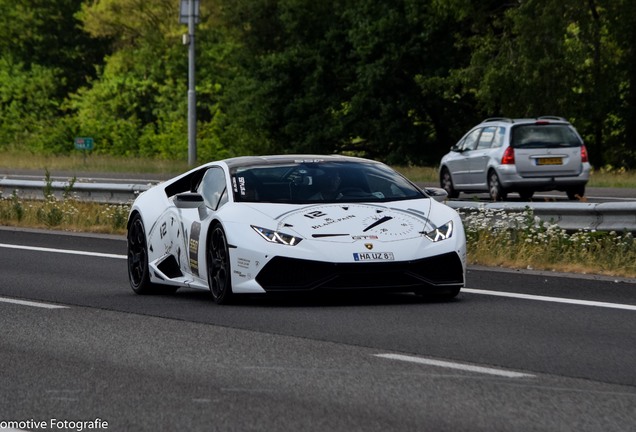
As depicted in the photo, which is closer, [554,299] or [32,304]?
[554,299]

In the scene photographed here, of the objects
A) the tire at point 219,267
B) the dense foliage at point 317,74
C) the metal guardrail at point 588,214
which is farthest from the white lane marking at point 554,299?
the dense foliage at point 317,74

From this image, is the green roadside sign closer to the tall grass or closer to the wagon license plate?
the tall grass

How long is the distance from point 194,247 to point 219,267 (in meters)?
0.69

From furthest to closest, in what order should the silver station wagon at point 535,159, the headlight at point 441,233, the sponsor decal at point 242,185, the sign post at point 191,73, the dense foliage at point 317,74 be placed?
1. the sign post at point 191,73
2. the dense foliage at point 317,74
3. the silver station wagon at point 535,159
4. the sponsor decal at point 242,185
5. the headlight at point 441,233

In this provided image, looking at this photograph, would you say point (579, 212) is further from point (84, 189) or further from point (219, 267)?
point (84, 189)

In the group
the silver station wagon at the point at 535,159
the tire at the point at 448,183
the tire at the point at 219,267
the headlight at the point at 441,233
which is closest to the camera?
the headlight at the point at 441,233

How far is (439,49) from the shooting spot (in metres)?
55.4

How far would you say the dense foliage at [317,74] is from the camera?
48.3 metres

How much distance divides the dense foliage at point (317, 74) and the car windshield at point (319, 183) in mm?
34342

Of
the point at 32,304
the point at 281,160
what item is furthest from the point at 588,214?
the point at 32,304

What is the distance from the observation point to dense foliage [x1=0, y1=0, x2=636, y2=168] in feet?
158

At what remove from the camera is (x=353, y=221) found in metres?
12.5

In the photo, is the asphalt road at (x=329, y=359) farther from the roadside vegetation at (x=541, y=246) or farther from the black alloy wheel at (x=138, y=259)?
the roadside vegetation at (x=541, y=246)

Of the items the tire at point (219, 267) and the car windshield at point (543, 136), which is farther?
the car windshield at point (543, 136)
